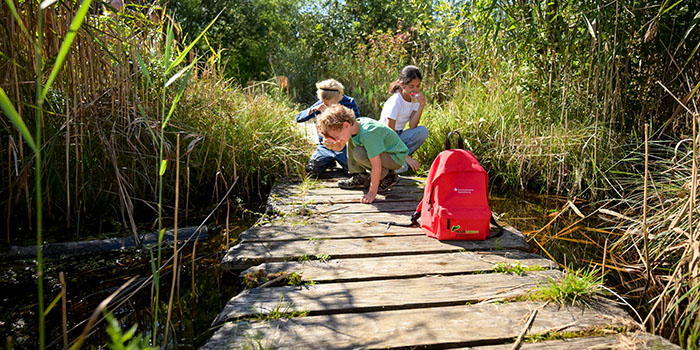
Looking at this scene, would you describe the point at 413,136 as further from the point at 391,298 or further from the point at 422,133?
the point at 391,298

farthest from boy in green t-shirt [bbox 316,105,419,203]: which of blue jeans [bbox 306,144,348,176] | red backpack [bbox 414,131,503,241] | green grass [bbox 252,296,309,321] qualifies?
green grass [bbox 252,296,309,321]

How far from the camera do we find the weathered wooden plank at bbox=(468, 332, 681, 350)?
1.66m

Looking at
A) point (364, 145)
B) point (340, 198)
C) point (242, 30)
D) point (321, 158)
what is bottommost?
point (340, 198)

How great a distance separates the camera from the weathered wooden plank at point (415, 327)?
172 centimetres

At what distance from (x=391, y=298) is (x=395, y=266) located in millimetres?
388

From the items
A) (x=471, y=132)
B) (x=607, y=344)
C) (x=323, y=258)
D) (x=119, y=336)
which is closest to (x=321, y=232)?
(x=323, y=258)

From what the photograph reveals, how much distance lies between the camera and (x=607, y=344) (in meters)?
1.69

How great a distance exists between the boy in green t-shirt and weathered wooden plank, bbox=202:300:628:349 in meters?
1.87

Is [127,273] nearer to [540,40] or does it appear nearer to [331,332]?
[331,332]

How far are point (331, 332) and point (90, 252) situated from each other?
1980 millimetres

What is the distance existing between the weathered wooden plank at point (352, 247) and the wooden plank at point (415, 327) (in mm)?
672

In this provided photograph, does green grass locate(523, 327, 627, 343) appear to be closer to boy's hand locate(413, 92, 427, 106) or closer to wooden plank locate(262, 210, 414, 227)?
wooden plank locate(262, 210, 414, 227)

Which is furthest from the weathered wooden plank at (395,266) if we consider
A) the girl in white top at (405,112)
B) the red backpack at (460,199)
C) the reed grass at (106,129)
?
the girl in white top at (405,112)

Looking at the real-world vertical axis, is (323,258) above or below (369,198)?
below
